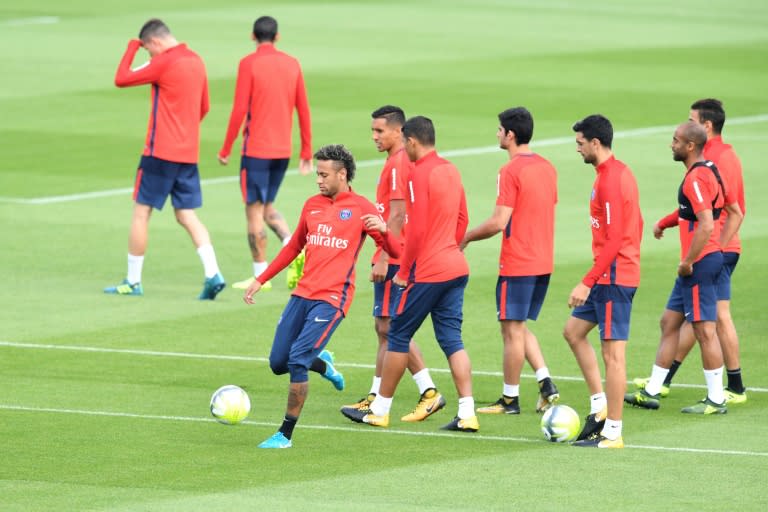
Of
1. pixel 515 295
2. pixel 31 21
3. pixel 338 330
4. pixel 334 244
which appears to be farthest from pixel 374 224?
pixel 31 21

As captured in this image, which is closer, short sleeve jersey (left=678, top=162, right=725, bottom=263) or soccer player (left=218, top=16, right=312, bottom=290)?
short sleeve jersey (left=678, top=162, right=725, bottom=263)

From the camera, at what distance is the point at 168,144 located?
18.4 meters

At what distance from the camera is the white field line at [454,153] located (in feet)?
79.4

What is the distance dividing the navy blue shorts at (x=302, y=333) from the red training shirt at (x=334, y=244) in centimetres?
6

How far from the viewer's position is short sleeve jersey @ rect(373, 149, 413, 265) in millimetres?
13250

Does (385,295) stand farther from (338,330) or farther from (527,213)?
(338,330)

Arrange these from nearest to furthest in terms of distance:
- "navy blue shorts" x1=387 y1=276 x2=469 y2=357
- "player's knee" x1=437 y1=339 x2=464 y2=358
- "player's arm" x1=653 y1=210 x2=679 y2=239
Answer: "navy blue shorts" x1=387 y1=276 x2=469 y2=357 < "player's knee" x1=437 y1=339 x2=464 y2=358 < "player's arm" x1=653 y1=210 x2=679 y2=239

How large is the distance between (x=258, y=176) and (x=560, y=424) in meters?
7.44

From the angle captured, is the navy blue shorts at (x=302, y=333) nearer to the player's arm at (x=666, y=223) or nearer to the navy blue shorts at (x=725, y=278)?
the player's arm at (x=666, y=223)

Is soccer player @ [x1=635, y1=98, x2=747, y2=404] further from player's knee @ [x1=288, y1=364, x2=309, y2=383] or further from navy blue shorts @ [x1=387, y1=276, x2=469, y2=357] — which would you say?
player's knee @ [x1=288, y1=364, x2=309, y2=383]

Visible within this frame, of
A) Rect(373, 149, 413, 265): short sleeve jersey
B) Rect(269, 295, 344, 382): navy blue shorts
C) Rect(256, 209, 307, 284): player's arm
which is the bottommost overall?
Rect(269, 295, 344, 382): navy blue shorts

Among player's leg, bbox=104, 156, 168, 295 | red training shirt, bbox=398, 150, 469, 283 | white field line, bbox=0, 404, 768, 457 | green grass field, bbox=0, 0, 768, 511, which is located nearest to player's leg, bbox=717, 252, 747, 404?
green grass field, bbox=0, 0, 768, 511

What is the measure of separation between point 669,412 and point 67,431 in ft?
15.2

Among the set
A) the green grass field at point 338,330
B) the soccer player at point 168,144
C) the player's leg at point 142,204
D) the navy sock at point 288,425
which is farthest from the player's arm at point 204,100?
the navy sock at point 288,425
